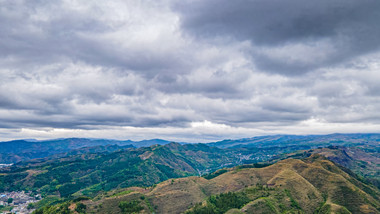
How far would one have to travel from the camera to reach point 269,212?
196m

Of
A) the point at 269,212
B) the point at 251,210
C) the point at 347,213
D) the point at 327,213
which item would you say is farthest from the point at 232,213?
the point at 347,213

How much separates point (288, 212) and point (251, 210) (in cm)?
3244

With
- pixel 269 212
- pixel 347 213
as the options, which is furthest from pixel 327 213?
pixel 269 212

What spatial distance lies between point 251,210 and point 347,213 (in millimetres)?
81606

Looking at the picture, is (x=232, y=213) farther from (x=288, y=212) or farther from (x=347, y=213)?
(x=347, y=213)

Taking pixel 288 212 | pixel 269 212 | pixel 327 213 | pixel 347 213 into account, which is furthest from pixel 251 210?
pixel 347 213

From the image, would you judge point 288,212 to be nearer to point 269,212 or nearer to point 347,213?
point 269,212

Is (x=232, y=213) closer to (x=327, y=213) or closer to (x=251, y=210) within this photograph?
(x=251, y=210)

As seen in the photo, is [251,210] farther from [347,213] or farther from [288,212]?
[347,213]

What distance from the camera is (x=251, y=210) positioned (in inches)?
7835

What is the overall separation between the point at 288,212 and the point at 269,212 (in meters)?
17.3

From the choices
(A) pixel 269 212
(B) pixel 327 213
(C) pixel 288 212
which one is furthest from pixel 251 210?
(B) pixel 327 213

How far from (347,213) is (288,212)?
49228 mm

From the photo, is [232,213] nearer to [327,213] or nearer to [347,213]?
[327,213]
